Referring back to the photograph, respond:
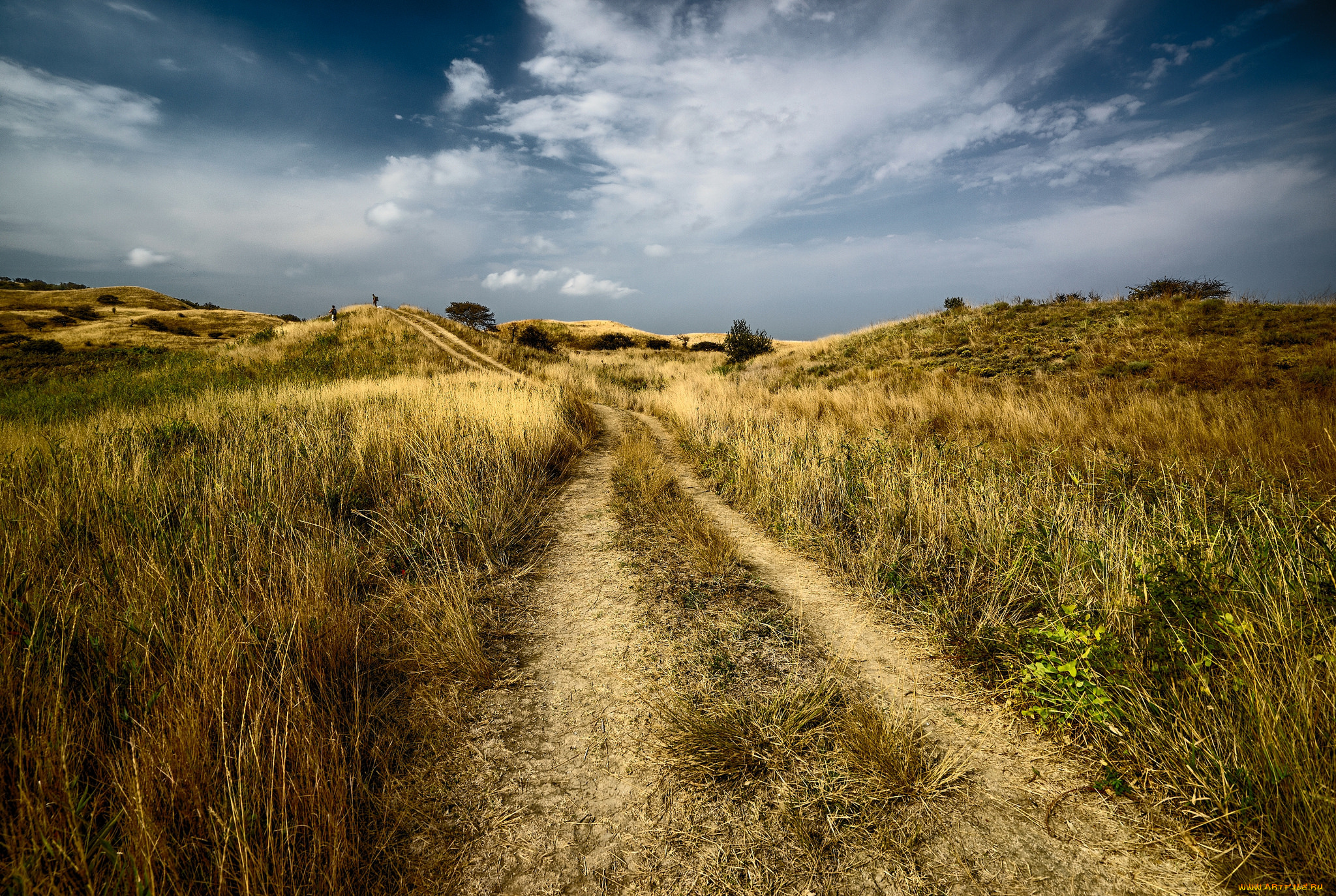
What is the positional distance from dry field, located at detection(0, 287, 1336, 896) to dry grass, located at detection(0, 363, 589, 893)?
27mm

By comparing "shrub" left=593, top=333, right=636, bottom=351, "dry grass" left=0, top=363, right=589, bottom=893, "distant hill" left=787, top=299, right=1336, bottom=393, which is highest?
"shrub" left=593, top=333, right=636, bottom=351

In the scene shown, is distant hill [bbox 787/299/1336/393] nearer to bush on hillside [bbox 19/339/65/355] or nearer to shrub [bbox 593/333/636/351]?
shrub [bbox 593/333/636/351]


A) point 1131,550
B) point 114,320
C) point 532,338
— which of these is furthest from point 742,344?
point 114,320

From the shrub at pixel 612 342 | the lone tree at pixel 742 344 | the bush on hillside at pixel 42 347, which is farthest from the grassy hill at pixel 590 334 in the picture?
the bush on hillside at pixel 42 347

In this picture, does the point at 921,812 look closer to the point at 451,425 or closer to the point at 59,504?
the point at 59,504

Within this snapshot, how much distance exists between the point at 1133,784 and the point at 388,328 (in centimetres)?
3224

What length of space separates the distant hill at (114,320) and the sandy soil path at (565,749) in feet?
123

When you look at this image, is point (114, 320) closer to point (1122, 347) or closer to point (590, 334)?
point (590, 334)

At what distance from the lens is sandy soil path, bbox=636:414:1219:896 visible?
179 centimetres

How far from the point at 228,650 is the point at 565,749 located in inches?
76.2

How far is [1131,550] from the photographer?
2.98 m

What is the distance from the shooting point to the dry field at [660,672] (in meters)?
1.80

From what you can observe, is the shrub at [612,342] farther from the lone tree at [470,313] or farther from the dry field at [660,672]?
the dry field at [660,672]

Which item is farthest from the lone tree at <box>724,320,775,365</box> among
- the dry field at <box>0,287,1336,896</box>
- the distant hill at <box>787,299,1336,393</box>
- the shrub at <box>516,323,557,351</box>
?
the dry field at <box>0,287,1336,896</box>
